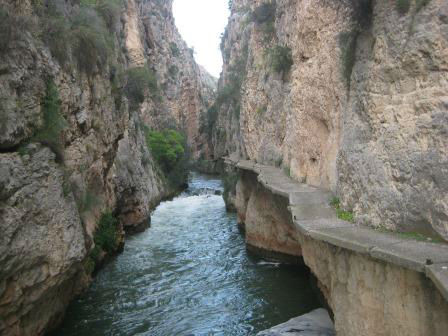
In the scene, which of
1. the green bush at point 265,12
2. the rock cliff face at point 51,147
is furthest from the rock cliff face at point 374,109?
the rock cliff face at point 51,147

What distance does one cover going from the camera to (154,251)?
63.4ft

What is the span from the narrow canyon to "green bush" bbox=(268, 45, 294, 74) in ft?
0.25

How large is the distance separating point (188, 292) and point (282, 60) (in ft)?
32.1

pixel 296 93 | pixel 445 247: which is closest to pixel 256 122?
pixel 296 93

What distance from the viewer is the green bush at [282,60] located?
60.2ft

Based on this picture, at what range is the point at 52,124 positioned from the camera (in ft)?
33.2

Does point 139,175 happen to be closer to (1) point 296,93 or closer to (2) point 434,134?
(1) point 296,93

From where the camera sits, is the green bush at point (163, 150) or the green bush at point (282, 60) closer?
the green bush at point (282, 60)

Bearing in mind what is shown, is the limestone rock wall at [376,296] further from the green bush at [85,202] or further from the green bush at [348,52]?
the green bush at [85,202]

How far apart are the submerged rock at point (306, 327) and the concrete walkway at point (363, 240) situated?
276 centimetres

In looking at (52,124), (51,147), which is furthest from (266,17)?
(51,147)

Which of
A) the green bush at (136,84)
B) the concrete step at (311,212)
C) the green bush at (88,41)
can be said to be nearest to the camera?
the concrete step at (311,212)

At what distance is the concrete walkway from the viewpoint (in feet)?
18.5

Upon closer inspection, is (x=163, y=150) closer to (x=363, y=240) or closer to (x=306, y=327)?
(x=306, y=327)
